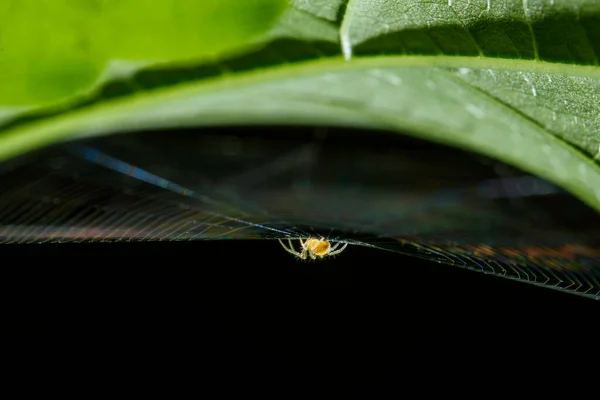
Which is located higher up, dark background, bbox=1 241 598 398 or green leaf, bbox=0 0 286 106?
dark background, bbox=1 241 598 398

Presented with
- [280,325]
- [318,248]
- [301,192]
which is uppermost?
[280,325]

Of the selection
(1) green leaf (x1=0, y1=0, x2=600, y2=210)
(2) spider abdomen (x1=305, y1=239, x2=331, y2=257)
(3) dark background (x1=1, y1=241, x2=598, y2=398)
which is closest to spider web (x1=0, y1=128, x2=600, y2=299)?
(1) green leaf (x1=0, y1=0, x2=600, y2=210)

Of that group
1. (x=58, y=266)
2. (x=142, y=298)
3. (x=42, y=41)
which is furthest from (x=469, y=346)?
(x=42, y=41)

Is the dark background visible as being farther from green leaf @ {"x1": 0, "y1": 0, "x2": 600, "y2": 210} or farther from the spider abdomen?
green leaf @ {"x1": 0, "y1": 0, "x2": 600, "y2": 210}

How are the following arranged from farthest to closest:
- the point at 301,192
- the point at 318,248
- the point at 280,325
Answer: the point at 280,325 → the point at 318,248 → the point at 301,192

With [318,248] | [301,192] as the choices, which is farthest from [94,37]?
[318,248]

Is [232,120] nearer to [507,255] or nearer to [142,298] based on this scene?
[507,255]

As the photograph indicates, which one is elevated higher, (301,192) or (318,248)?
(318,248)

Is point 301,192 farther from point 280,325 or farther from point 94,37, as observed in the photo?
point 280,325
